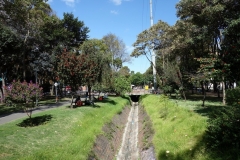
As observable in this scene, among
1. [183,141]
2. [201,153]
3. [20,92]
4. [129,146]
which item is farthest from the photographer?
[129,146]

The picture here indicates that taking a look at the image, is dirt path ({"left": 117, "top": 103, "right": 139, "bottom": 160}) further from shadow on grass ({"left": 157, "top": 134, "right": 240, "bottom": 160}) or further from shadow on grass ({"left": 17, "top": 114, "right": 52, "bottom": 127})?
shadow on grass ({"left": 17, "top": 114, "right": 52, "bottom": 127})

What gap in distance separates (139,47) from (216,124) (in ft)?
84.7

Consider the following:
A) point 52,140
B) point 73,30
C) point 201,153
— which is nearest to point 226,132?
point 201,153

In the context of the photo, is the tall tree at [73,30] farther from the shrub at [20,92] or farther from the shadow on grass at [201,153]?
the shadow on grass at [201,153]

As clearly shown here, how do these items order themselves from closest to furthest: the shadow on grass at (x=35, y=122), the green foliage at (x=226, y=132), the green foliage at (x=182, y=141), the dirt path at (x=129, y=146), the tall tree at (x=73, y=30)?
the green foliage at (x=226, y=132), the green foliage at (x=182, y=141), the dirt path at (x=129, y=146), the shadow on grass at (x=35, y=122), the tall tree at (x=73, y=30)

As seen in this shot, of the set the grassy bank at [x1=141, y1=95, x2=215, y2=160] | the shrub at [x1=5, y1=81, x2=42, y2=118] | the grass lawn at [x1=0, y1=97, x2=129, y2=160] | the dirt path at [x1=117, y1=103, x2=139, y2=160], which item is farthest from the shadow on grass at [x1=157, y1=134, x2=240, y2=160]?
the shrub at [x1=5, y1=81, x2=42, y2=118]

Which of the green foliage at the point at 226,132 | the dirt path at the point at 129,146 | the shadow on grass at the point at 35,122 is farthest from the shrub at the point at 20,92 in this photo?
the green foliage at the point at 226,132

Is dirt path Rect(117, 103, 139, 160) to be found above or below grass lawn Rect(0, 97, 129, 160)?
below

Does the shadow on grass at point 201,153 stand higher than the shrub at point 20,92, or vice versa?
the shrub at point 20,92

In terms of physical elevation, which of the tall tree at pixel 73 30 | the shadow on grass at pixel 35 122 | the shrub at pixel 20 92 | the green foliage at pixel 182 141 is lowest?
the green foliage at pixel 182 141

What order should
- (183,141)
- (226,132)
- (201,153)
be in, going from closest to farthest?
(226,132), (201,153), (183,141)

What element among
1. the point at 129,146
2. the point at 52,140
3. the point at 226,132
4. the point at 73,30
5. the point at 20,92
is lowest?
the point at 129,146

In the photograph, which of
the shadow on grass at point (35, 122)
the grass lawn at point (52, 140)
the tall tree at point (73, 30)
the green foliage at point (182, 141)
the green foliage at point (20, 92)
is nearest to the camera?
the grass lawn at point (52, 140)

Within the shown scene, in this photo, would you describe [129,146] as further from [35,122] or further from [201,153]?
[201,153]
